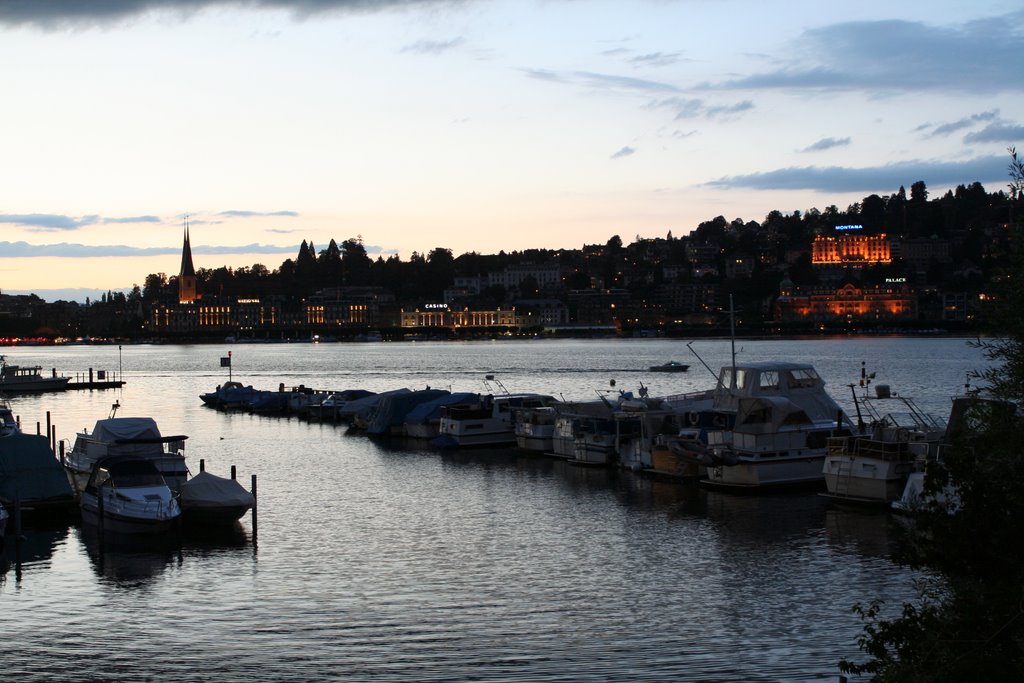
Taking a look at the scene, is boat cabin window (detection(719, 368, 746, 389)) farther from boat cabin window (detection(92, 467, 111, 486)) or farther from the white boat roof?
boat cabin window (detection(92, 467, 111, 486))

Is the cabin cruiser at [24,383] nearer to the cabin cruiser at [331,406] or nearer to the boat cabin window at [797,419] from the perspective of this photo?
the cabin cruiser at [331,406]

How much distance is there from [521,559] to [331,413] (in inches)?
1313

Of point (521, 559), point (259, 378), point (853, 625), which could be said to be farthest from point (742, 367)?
point (259, 378)

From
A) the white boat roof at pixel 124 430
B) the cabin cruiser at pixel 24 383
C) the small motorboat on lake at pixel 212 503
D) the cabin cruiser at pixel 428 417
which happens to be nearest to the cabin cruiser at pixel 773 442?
the small motorboat on lake at pixel 212 503

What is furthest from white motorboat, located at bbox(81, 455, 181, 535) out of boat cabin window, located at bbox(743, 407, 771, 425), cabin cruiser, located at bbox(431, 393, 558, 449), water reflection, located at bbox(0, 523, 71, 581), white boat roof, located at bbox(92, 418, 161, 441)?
cabin cruiser, located at bbox(431, 393, 558, 449)

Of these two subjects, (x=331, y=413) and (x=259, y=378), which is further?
(x=259, y=378)

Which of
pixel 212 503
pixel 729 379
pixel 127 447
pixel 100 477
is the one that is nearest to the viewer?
pixel 212 503

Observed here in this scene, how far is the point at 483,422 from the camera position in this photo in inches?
1578

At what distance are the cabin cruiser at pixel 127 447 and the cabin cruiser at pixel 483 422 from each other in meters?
13.1

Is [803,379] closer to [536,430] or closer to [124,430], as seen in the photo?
[536,430]

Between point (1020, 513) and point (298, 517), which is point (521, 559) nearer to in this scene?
point (298, 517)

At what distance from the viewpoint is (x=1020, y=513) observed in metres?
9.49

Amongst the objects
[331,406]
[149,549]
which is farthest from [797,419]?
[331,406]

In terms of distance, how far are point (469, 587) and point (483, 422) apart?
20594mm
